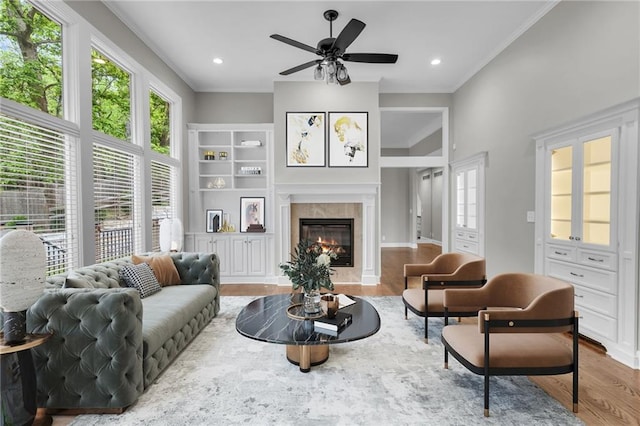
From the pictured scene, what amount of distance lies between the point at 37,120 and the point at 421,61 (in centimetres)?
456

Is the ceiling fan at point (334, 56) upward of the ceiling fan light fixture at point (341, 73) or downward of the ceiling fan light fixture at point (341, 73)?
upward

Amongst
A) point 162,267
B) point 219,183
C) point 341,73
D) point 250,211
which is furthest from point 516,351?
point 219,183

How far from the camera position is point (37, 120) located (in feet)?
8.00

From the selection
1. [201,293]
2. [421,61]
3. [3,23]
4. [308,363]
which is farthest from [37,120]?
[421,61]

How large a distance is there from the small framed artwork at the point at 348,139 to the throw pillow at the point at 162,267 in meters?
2.89

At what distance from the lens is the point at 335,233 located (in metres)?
5.32

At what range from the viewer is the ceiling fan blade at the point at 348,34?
251cm

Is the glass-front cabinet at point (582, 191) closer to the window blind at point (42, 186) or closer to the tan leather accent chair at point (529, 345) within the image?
the tan leather accent chair at point (529, 345)

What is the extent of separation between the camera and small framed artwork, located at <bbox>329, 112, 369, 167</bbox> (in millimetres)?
5090

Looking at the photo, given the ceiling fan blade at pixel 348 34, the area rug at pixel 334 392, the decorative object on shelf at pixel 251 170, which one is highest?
the ceiling fan blade at pixel 348 34

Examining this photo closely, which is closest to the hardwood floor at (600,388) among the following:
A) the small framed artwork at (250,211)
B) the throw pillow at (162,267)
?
the throw pillow at (162,267)

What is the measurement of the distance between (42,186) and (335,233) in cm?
386

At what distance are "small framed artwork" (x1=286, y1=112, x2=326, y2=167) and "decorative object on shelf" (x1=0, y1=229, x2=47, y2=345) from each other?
372 cm

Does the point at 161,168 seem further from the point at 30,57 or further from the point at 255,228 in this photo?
the point at 30,57
